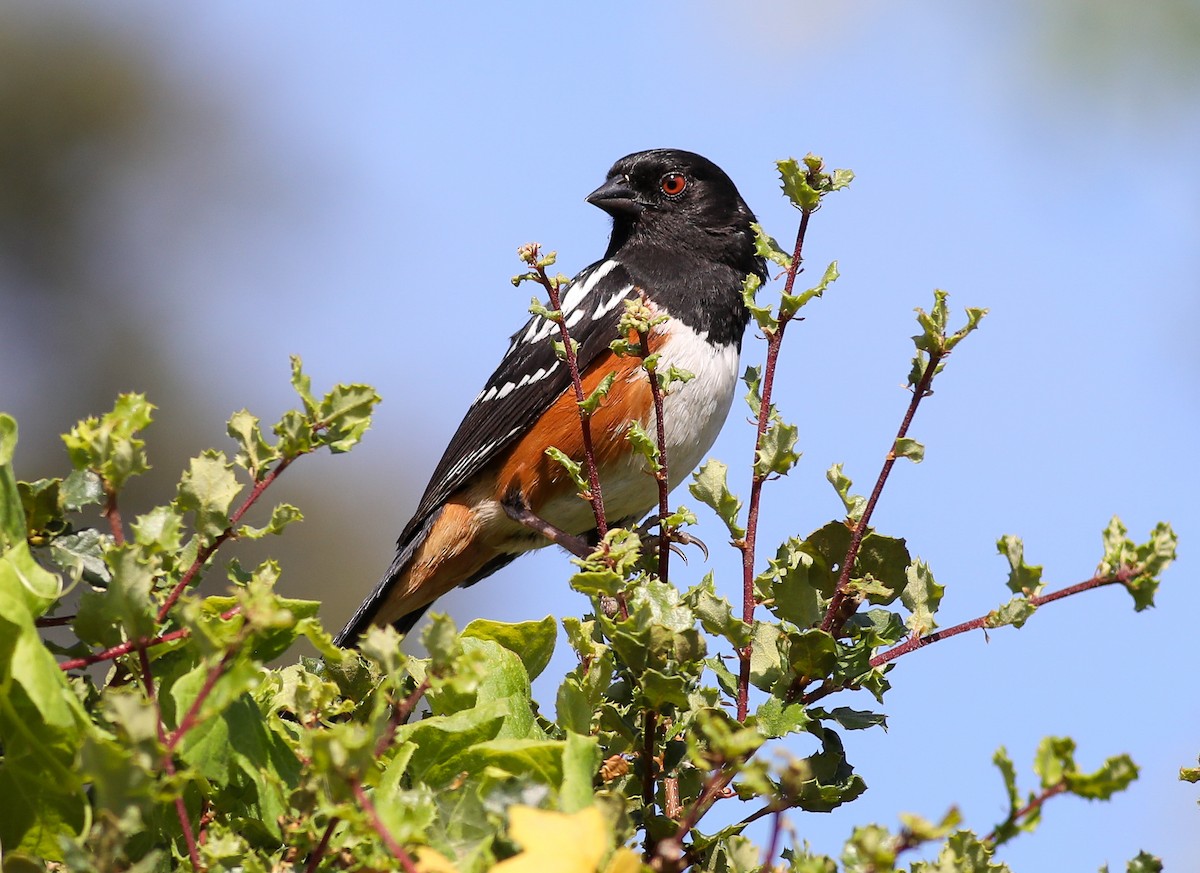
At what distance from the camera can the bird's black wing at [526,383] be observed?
379cm

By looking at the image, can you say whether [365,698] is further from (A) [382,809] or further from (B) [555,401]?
(B) [555,401]

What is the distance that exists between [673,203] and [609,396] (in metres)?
0.88

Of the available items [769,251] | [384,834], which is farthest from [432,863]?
[769,251]

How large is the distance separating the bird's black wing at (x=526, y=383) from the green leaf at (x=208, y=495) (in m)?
2.52

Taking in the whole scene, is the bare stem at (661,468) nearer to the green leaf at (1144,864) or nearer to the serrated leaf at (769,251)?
the serrated leaf at (769,251)

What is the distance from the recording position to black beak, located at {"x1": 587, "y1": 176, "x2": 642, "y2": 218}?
419cm

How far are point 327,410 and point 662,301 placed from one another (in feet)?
8.63

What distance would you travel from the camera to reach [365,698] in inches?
59.8

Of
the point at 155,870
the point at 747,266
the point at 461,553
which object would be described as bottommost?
the point at 155,870

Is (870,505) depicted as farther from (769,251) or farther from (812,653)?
(769,251)

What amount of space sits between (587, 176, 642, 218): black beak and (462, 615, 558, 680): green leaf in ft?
9.13

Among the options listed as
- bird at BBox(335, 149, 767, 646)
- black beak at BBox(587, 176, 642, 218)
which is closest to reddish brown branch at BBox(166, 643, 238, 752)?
bird at BBox(335, 149, 767, 646)

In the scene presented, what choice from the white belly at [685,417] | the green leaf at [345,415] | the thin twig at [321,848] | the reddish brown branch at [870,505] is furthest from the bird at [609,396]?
the thin twig at [321,848]

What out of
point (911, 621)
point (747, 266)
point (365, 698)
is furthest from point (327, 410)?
point (747, 266)
